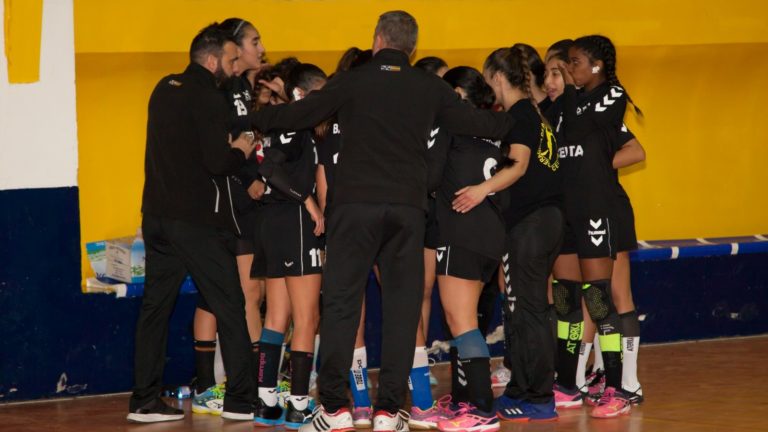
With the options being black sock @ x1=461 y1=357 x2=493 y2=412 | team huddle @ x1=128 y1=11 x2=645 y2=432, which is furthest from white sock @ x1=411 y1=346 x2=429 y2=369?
black sock @ x1=461 y1=357 x2=493 y2=412

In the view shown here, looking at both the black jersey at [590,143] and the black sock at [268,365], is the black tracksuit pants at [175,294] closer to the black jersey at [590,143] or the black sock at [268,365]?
the black sock at [268,365]

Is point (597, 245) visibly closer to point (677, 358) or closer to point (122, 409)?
point (677, 358)

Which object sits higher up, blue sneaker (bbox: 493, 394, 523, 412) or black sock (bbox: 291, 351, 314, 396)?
black sock (bbox: 291, 351, 314, 396)

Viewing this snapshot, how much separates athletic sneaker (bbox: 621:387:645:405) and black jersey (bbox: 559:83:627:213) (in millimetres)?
958

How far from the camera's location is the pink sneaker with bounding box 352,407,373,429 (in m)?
5.89

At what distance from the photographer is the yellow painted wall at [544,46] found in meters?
7.26

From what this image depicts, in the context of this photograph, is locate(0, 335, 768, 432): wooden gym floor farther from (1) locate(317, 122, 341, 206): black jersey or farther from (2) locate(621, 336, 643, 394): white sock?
(1) locate(317, 122, 341, 206): black jersey

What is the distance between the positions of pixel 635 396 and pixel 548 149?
4.59 feet

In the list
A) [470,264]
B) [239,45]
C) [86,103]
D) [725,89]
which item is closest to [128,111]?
[86,103]

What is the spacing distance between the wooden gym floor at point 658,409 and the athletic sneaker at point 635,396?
1.8 inches

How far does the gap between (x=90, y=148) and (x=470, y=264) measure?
2.70m

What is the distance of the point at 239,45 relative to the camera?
20.7 ft

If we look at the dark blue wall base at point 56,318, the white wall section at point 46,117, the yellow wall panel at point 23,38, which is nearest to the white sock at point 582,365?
the dark blue wall base at point 56,318

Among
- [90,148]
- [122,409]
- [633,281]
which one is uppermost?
[90,148]
